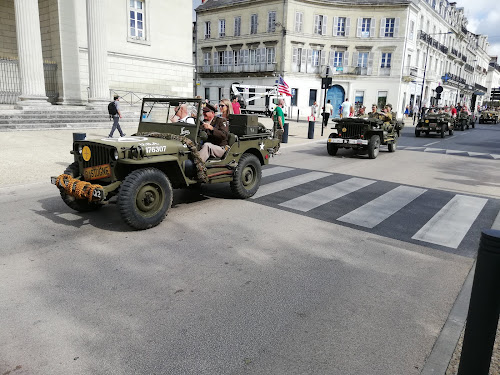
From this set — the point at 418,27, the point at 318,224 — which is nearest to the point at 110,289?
the point at 318,224

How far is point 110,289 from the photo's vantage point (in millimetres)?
3852

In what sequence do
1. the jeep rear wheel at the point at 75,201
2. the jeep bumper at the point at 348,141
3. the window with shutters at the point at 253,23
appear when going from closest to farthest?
the jeep rear wheel at the point at 75,201 < the jeep bumper at the point at 348,141 < the window with shutters at the point at 253,23

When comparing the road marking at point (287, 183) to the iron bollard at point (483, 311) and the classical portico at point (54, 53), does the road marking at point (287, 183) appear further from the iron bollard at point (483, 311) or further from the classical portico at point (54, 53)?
the classical portico at point (54, 53)

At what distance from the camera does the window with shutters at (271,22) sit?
131ft

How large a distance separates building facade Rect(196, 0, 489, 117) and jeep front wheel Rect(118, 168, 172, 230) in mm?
35932

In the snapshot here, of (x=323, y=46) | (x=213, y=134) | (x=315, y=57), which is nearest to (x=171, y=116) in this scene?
(x=213, y=134)

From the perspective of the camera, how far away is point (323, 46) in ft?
135

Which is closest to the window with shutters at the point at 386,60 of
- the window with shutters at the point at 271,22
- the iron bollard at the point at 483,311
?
the window with shutters at the point at 271,22

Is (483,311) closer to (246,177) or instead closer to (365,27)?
(246,177)

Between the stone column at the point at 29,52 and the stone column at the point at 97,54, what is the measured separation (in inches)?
95.7

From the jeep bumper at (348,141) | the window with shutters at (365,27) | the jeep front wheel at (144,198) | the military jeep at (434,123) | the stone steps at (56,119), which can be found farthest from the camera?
the window with shutters at (365,27)

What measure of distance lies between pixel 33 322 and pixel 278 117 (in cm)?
1318

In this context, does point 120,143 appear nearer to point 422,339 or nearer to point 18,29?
point 422,339

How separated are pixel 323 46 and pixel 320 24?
2.28m
